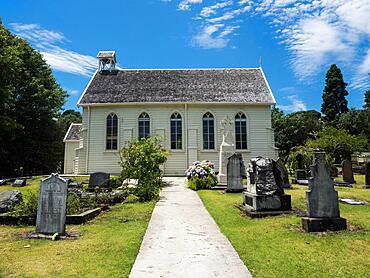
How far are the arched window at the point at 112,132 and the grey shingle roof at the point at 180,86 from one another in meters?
1.67

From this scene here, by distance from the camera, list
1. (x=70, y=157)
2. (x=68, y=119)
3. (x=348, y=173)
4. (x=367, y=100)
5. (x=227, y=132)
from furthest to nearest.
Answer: (x=68, y=119)
(x=367, y=100)
(x=70, y=157)
(x=227, y=132)
(x=348, y=173)

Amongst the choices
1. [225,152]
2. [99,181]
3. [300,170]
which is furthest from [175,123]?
[99,181]

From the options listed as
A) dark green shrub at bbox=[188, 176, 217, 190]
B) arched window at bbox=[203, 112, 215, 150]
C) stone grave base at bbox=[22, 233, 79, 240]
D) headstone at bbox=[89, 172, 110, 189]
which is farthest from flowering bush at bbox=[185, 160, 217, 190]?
stone grave base at bbox=[22, 233, 79, 240]

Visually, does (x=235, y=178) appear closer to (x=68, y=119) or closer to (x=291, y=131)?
(x=291, y=131)

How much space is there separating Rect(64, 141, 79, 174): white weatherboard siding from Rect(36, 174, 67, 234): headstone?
26.3m

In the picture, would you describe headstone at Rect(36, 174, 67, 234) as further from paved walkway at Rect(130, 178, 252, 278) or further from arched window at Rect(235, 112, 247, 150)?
arched window at Rect(235, 112, 247, 150)

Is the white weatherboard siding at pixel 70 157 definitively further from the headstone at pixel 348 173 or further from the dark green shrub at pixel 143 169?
the headstone at pixel 348 173

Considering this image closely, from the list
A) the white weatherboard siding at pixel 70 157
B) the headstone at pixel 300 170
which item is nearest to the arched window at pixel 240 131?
the headstone at pixel 300 170

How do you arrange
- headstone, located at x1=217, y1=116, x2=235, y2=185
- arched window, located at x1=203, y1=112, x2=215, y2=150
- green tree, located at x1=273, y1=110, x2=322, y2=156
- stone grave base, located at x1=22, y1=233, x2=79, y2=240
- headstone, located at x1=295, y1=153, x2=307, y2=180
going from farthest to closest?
1. green tree, located at x1=273, y1=110, x2=322, y2=156
2. arched window, located at x1=203, y1=112, x2=215, y2=150
3. headstone, located at x1=295, y1=153, x2=307, y2=180
4. headstone, located at x1=217, y1=116, x2=235, y2=185
5. stone grave base, located at x1=22, y1=233, x2=79, y2=240

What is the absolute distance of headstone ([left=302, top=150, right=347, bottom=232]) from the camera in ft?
23.4

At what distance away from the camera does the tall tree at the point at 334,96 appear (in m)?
53.7

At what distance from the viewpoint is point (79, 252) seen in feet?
19.0

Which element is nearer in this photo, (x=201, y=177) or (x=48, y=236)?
(x=48, y=236)

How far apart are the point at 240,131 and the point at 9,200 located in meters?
22.0
